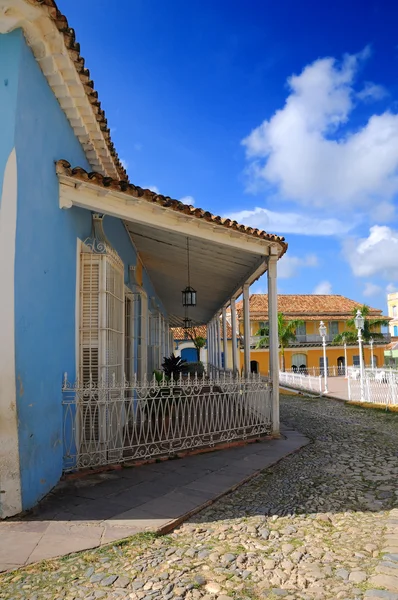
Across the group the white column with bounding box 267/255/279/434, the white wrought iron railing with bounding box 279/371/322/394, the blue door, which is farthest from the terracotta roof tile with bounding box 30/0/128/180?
the blue door

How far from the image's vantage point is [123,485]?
4.30m

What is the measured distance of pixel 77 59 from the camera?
412 centimetres

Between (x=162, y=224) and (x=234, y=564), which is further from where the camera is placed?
(x=162, y=224)

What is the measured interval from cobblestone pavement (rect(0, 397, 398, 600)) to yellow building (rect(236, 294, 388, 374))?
30355 millimetres

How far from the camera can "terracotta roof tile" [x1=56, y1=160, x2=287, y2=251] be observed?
442cm

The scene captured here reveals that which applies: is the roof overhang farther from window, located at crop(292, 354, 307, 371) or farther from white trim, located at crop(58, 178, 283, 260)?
window, located at crop(292, 354, 307, 371)

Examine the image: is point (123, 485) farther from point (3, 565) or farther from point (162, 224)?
point (162, 224)

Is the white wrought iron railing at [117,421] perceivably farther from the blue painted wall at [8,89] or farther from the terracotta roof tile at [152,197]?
the blue painted wall at [8,89]

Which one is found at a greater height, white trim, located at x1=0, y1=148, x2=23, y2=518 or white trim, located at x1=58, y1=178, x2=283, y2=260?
white trim, located at x1=58, y1=178, x2=283, y2=260

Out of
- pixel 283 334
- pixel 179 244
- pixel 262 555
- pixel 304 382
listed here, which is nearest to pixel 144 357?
pixel 179 244

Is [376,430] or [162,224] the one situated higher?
[162,224]

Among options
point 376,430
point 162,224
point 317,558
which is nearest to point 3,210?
point 162,224

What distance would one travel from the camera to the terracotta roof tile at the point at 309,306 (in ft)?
129

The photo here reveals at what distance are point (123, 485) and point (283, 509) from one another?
152 centimetres
